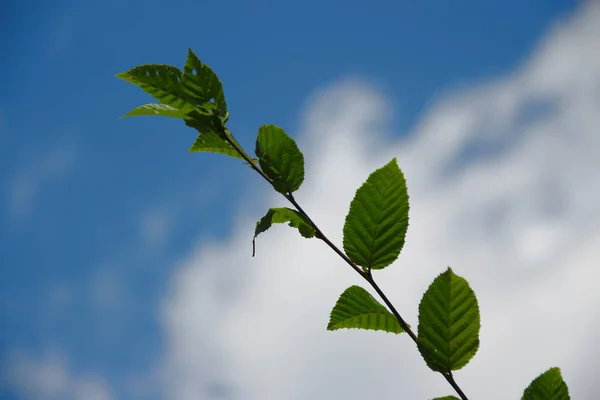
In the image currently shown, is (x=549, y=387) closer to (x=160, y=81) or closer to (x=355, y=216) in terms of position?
(x=355, y=216)

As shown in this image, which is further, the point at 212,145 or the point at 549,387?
the point at 212,145

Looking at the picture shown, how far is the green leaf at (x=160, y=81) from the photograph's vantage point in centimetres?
157

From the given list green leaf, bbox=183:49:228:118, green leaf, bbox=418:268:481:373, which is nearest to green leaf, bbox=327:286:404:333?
green leaf, bbox=418:268:481:373

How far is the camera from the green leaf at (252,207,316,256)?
156 cm

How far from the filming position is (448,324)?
4.69 ft

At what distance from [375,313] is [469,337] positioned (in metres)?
0.26

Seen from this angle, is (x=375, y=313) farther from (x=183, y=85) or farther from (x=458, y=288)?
(x=183, y=85)

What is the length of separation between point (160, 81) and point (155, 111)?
0.38 feet

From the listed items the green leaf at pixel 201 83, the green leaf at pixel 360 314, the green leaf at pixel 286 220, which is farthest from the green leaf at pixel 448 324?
the green leaf at pixel 201 83

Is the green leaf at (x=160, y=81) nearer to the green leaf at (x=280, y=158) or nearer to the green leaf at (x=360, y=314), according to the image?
the green leaf at (x=280, y=158)

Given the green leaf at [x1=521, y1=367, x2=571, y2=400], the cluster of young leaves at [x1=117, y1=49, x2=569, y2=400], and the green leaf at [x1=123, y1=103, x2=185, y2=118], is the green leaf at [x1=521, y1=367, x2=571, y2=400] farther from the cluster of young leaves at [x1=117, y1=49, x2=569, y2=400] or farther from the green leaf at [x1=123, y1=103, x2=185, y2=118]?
the green leaf at [x1=123, y1=103, x2=185, y2=118]

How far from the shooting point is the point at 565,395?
134cm

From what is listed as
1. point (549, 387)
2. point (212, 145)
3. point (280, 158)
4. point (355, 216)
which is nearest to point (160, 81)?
point (212, 145)

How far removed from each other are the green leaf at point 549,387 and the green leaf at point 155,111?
114 cm
